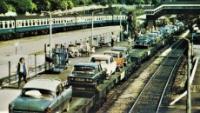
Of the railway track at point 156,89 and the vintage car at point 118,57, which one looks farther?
the vintage car at point 118,57

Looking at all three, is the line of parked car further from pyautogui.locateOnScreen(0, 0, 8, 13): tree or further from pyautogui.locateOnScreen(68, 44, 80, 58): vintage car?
pyautogui.locateOnScreen(0, 0, 8, 13): tree

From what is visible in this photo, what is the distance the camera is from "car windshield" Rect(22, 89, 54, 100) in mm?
20431

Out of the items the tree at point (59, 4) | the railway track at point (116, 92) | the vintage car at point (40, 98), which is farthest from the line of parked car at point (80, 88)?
the tree at point (59, 4)

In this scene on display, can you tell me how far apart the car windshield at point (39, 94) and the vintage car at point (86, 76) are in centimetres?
674

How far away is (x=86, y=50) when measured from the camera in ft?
164

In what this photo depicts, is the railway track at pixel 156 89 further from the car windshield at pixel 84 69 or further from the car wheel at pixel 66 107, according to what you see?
the car wheel at pixel 66 107

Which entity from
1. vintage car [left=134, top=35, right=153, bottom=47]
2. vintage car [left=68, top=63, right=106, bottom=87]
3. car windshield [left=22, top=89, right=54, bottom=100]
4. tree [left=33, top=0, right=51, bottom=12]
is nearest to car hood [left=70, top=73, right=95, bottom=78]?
vintage car [left=68, top=63, right=106, bottom=87]

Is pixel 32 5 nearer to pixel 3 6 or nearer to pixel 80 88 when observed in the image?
pixel 3 6

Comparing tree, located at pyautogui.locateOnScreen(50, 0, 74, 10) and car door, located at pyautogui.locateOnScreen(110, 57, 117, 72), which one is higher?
car door, located at pyautogui.locateOnScreen(110, 57, 117, 72)

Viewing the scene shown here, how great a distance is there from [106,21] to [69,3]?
28.8 metres

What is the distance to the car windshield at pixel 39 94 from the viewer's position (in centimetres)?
2043

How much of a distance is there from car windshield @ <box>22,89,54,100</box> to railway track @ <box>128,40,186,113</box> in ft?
A: 24.7

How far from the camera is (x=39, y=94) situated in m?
20.5

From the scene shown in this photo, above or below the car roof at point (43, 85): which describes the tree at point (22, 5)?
below
